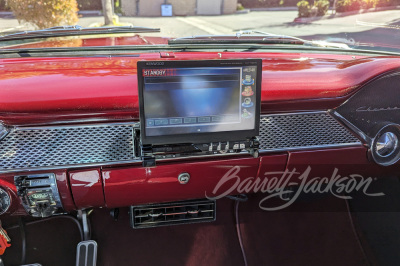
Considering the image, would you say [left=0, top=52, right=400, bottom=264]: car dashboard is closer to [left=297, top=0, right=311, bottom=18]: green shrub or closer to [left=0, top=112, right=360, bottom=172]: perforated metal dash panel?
[left=0, top=112, right=360, bottom=172]: perforated metal dash panel

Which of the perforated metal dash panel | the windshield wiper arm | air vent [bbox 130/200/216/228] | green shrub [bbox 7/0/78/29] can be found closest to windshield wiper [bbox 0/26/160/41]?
green shrub [bbox 7/0/78/29]

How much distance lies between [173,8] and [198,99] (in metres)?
1.07

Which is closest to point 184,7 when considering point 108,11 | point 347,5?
point 108,11

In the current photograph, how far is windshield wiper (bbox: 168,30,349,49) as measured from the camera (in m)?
2.21

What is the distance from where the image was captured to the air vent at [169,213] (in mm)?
2234

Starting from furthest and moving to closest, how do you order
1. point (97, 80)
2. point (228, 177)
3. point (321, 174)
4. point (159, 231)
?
point (159, 231), point (321, 174), point (228, 177), point (97, 80)

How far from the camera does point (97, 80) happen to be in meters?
1.67

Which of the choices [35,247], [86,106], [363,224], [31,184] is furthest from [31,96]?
[363,224]

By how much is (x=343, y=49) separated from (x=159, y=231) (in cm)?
170

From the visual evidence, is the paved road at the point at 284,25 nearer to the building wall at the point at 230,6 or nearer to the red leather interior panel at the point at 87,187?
the building wall at the point at 230,6

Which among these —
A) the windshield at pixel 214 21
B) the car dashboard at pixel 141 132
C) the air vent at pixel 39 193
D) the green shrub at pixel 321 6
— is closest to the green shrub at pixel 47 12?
the windshield at pixel 214 21

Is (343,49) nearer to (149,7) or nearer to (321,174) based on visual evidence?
(321,174)

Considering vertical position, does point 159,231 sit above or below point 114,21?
below

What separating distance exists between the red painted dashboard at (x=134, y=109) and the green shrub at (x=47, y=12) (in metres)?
0.47
